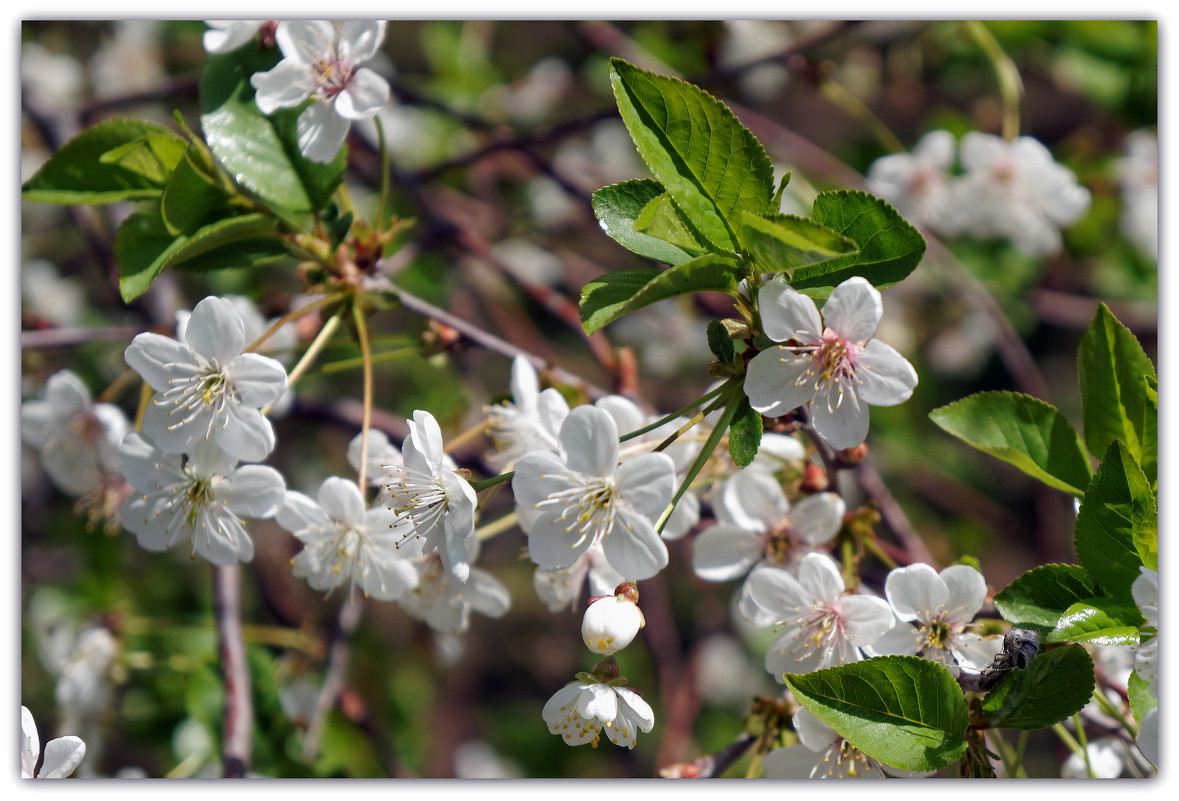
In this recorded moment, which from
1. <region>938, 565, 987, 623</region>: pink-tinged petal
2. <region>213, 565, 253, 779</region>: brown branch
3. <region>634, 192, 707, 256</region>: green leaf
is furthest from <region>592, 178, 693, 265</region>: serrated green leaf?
<region>213, 565, 253, 779</region>: brown branch

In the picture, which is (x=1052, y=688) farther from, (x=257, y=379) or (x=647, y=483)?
(x=257, y=379)

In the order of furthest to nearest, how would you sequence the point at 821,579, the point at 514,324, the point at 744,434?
the point at 514,324 < the point at 821,579 < the point at 744,434

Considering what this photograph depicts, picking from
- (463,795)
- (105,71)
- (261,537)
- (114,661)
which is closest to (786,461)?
(463,795)

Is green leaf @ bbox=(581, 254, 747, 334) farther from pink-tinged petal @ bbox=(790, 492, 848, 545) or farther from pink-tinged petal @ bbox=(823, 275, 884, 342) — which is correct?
pink-tinged petal @ bbox=(790, 492, 848, 545)

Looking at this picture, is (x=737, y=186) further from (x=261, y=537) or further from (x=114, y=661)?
(x=261, y=537)

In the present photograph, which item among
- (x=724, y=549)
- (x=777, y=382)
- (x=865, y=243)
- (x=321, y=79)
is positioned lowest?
Result: (x=724, y=549)

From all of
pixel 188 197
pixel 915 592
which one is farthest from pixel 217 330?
pixel 915 592

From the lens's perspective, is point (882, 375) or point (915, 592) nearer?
point (882, 375)

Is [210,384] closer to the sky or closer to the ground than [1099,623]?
closer to the sky
